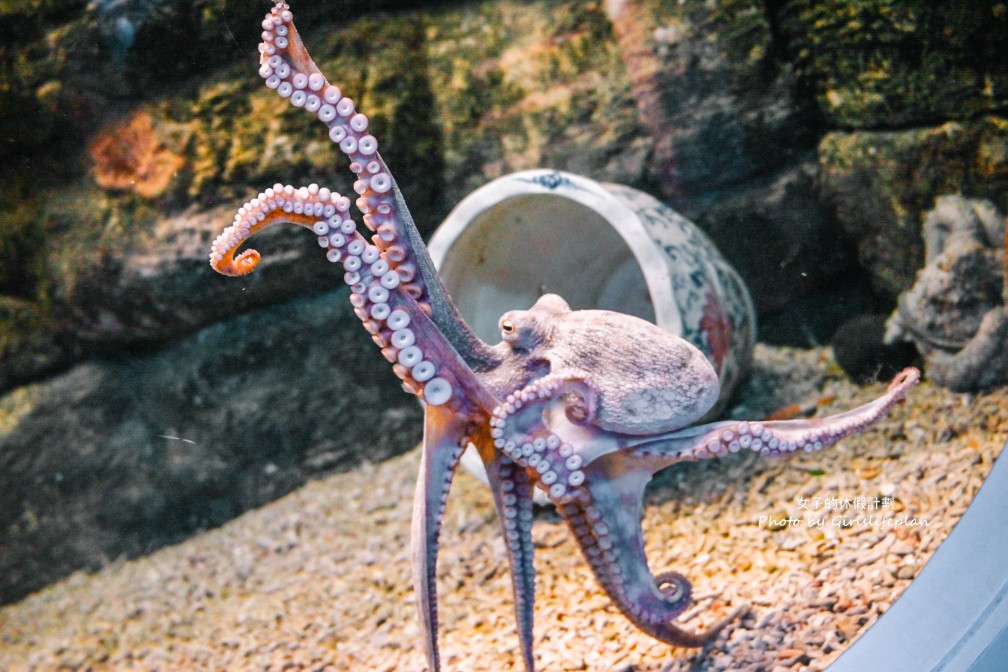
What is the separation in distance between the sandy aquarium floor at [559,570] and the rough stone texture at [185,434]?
10 centimetres

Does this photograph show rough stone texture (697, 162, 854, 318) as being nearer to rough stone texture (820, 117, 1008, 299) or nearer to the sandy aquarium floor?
rough stone texture (820, 117, 1008, 299)

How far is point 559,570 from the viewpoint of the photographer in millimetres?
1996

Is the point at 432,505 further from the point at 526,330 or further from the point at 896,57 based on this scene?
the point at 896,57

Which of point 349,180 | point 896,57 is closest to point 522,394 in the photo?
point 349,180

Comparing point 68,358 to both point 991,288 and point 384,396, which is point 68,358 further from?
point 991,288

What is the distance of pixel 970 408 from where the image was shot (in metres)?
1.87

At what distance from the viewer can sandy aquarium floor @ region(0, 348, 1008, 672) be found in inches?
61.1

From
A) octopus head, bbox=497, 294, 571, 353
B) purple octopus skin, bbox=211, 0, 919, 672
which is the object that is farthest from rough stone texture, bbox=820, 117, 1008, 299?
octopus head, bbox=497, 294, 571, 353

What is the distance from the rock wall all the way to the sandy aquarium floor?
0.15m

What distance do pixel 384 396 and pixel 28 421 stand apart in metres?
1.29

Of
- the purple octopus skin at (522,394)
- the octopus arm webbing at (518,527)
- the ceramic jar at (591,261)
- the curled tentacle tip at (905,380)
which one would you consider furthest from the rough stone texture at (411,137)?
the octopus arm webbing at (518,527)

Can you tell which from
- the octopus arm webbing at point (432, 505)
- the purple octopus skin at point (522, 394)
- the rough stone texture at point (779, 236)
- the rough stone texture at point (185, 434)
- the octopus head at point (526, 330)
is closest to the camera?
the purple octopus skin at point (522, 394)

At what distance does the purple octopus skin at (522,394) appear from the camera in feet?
4.03

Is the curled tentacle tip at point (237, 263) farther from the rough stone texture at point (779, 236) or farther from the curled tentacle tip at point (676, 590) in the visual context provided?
the rough stone texture at point (779, 236)
